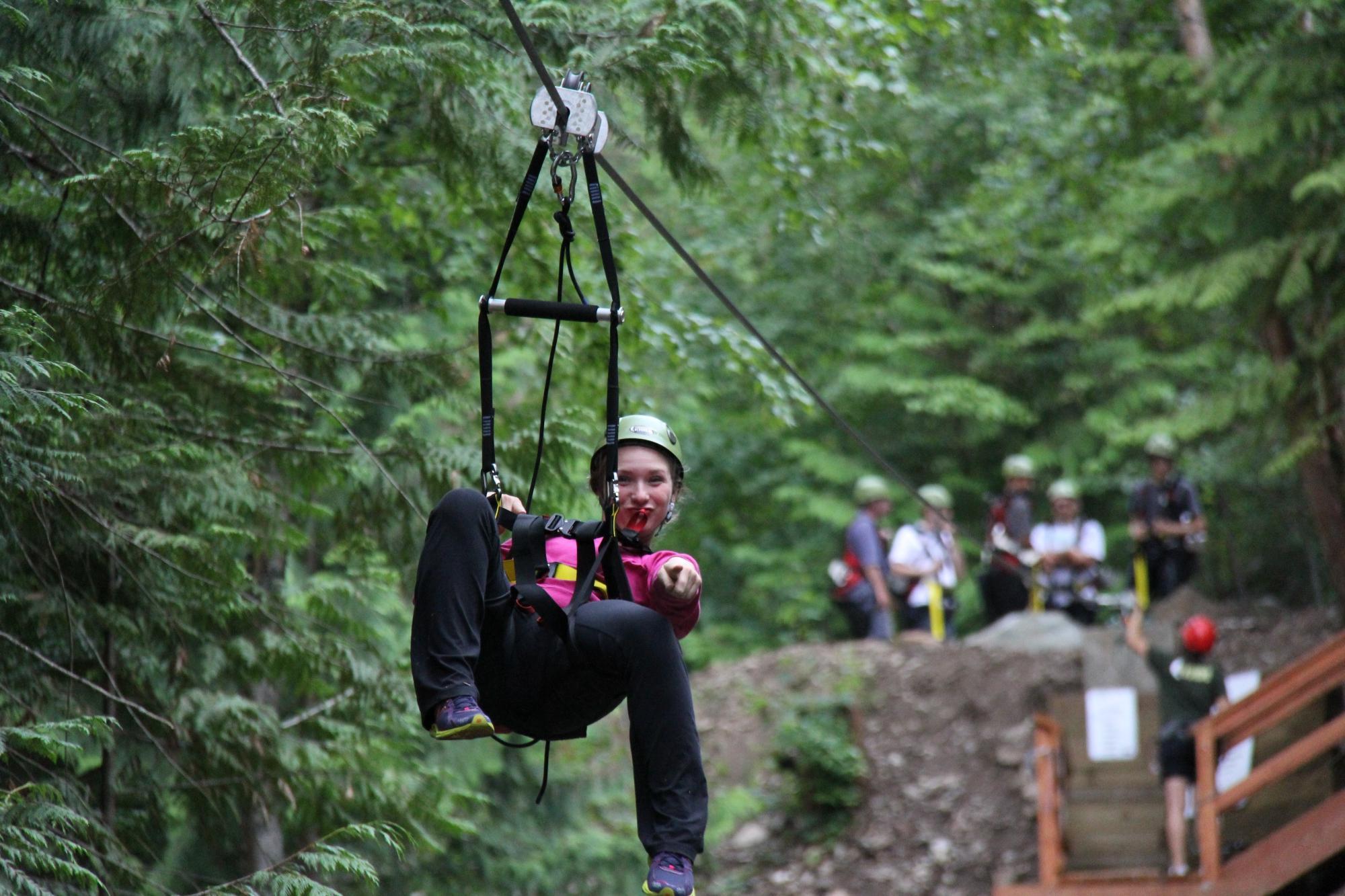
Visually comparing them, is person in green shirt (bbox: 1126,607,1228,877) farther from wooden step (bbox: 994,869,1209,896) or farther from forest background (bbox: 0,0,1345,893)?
forest background (bbox: 0,0,1345,893)

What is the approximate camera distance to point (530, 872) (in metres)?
10.4

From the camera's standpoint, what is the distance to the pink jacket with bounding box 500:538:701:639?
420 cm

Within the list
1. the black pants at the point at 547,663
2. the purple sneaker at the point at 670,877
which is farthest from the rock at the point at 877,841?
the purple sneaker at the point at 670,877

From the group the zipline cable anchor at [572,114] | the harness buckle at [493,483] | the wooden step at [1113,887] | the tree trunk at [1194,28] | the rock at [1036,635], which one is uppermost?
the tree trunk at [1194,28]

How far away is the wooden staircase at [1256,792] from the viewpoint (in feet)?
27.8

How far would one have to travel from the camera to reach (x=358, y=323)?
6.64 metres

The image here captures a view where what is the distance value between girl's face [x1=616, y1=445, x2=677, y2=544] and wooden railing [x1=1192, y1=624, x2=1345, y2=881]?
17.9ft

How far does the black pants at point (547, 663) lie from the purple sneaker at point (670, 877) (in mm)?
31

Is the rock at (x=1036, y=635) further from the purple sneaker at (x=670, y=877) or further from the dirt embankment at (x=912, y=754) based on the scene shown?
the purple sneaker at (x=670, y=877)

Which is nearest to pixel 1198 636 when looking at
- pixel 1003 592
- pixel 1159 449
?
pixel 1159 449

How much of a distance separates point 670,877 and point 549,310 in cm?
159

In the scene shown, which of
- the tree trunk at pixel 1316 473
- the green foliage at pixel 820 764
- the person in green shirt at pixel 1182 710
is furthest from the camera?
the green foliage at pixel 820 764

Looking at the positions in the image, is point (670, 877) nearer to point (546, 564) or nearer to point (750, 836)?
point (546, 564)

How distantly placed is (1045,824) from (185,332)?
6.83m
